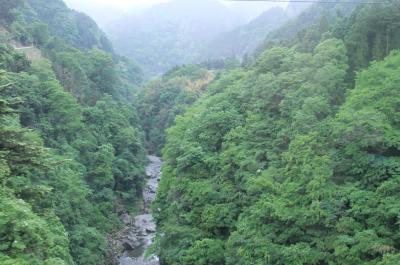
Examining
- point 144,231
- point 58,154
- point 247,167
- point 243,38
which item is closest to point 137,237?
point 144,231

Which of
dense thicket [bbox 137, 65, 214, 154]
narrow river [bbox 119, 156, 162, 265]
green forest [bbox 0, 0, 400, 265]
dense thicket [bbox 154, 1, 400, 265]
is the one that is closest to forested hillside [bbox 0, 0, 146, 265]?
green forest [bbox 0, 0, 400, 265]

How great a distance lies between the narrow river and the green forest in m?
1.45

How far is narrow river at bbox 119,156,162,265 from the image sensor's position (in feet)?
113

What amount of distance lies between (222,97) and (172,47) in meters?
165

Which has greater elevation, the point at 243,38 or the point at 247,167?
the point at 247,167

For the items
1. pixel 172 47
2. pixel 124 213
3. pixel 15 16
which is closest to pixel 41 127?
pixel 124 213

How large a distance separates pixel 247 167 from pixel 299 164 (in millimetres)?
4067

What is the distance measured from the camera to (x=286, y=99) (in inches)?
1129

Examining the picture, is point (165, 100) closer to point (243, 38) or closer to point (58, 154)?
point (58, 154)

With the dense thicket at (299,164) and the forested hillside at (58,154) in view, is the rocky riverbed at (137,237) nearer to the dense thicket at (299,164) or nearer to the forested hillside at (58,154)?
the forested hillside at (58,154)

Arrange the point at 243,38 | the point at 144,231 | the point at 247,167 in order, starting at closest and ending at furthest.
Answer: the point at 247,167
the point at 144,231
the point at 243,38

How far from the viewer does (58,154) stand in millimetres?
34594

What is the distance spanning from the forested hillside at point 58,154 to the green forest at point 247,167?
10cm

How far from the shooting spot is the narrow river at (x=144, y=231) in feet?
113
